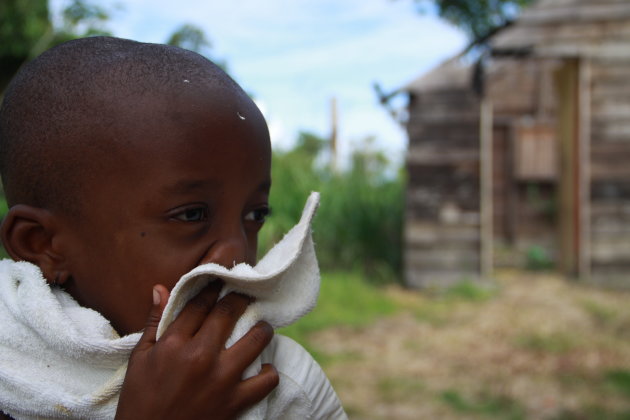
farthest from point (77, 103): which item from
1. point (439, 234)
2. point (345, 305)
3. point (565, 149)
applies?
point (565, 149)

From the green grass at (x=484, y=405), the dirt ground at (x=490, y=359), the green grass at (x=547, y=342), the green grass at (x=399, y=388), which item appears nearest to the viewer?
the green grass at (x=484, y=405)

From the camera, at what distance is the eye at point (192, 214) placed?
100 cm

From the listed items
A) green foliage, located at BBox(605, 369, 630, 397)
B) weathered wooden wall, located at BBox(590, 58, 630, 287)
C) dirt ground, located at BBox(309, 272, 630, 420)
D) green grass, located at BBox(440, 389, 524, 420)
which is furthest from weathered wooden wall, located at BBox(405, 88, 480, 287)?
green grass, located at BBox(440, 389, 524, 420)

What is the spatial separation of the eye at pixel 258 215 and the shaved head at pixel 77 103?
0.65 ft

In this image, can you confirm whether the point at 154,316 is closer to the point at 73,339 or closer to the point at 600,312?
the point at 73,339

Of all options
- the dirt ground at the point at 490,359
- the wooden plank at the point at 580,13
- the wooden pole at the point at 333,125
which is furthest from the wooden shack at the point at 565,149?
the wooden pole at the point at 333,125

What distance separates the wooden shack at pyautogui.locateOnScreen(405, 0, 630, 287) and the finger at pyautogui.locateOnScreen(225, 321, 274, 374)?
6.68 meters

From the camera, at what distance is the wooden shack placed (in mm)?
7336

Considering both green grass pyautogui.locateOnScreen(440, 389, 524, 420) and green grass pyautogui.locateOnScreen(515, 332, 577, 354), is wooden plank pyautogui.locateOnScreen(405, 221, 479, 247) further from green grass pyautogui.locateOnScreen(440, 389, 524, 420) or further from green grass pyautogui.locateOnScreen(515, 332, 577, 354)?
green grass pyautogui.locateOnScreen(440, 389, 524, 420)

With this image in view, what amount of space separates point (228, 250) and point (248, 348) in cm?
15

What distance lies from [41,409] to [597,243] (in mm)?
7360

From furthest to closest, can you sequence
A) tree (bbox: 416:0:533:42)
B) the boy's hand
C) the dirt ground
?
1. tree (bbox: 416:0:533:42)
2. the dirt ground
3. the boy's hand

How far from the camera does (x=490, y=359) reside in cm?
469

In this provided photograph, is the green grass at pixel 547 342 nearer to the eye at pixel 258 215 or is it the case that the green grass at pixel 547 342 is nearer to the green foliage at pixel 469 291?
the green foliage at pixel 469 291
